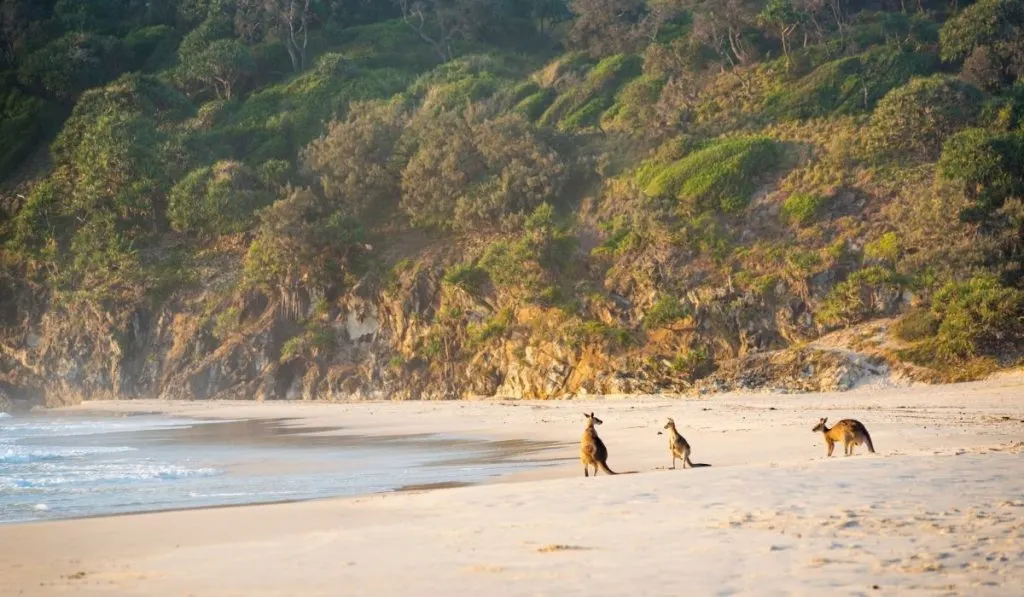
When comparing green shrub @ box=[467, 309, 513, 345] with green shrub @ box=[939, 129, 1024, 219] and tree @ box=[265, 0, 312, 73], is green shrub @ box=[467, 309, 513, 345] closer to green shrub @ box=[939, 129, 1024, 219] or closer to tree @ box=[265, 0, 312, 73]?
green shrub @ box=[939, 129, 1024, 219]

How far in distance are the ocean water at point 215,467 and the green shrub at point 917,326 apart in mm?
10967

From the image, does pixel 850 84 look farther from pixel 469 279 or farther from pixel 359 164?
pixel 359 164

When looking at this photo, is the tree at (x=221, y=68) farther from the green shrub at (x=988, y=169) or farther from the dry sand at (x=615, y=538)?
the dry sand at (x=615, y=538)

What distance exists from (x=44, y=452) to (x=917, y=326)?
18.8 meters

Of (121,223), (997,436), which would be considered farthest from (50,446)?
(121,223)

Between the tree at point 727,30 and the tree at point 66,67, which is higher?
the tree at point 66,67

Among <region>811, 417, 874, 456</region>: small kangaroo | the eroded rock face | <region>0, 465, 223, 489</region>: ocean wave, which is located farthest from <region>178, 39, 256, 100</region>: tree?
<region>811, 417, 874, 456</region>: small kangaroo

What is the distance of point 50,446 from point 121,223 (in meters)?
22.8

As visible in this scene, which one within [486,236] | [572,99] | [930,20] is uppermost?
[930,20]

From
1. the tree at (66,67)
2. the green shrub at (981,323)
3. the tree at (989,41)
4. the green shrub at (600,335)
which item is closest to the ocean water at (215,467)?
the green shrub at (600,335)

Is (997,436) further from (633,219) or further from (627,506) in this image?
(633,219)

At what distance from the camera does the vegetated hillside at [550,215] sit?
25500 millimetres

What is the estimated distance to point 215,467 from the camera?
15.2 metres

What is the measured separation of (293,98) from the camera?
48594 millimetres
